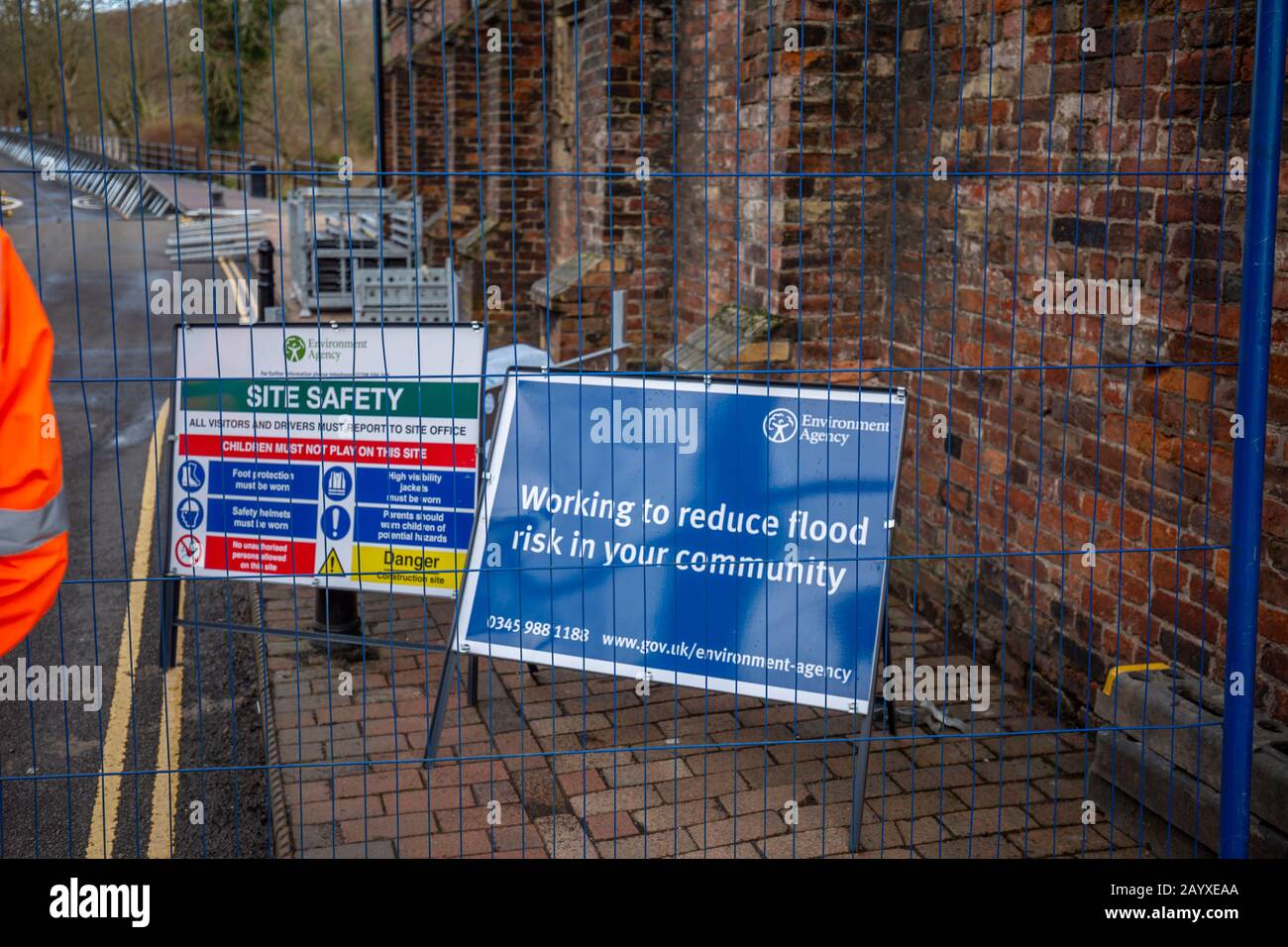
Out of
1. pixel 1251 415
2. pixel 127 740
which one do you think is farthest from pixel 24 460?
pixel 127 740

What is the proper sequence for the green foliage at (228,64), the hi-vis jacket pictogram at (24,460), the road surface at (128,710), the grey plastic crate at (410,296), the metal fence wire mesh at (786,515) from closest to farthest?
the hi-vis jacket pictogram at (24,460) < the metal fence wire mesh at (786,515) < the road surface at (128,710) < the grey plastic crate at (410,296) < the green foliage at (228,64)

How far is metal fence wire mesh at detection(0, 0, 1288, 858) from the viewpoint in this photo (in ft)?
14.6

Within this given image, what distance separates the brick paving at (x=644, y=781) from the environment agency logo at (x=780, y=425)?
2.64 ft

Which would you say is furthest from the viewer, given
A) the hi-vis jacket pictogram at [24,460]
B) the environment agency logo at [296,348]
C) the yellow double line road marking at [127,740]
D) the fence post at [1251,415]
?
the environment agency logo at [296,348]

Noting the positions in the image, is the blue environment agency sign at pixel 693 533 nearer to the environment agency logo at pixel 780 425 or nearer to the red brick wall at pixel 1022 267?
the environment agency logo at pixel 780 425

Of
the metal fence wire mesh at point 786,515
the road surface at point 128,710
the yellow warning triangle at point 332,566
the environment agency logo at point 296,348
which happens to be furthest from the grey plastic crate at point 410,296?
the yellow warning triangle at point 332,566

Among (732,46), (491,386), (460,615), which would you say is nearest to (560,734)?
(460,615)

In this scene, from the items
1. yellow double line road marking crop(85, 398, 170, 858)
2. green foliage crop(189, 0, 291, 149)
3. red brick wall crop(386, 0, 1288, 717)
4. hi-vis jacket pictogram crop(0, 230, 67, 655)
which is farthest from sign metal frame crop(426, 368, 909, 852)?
green foliage crop(189, 0, 291, 149)

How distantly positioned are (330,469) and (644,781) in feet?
6.90

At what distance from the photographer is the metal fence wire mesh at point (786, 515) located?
4.45 meters

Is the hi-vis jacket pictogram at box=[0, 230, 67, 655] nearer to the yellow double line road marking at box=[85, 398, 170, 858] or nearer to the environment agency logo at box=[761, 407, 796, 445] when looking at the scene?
the yellow double line road marking at box=[85, 398, 170, 858]

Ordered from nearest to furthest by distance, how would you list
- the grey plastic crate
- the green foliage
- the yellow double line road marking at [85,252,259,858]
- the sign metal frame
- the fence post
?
1. the fence post
2. the sign metal frame
3. the yellow double line road marking at [85,252,259,858]
4. the grey plastic crate
5. the green foliage

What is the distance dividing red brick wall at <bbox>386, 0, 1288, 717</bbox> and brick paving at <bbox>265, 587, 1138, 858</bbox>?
55 cm

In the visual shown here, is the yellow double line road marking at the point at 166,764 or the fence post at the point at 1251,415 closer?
the fence post at the point at 1251,415
